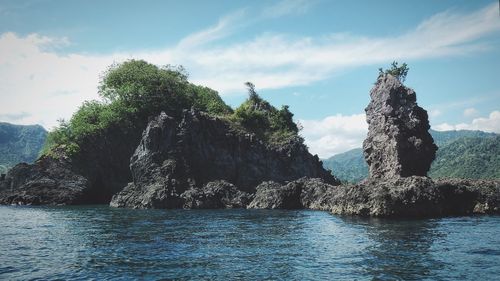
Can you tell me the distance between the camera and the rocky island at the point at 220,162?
168 feet

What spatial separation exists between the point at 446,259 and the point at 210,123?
6347 centimetres

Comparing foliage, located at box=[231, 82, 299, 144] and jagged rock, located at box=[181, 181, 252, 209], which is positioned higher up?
foliage, located at box=[231, 82, 299, 144]

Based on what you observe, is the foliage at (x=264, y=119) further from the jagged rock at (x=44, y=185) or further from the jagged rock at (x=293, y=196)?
the jagged rock at (x=44, y=185)

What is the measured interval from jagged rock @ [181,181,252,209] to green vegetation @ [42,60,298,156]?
2292 centimetres

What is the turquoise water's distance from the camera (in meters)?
21.2

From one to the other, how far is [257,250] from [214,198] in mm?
40293

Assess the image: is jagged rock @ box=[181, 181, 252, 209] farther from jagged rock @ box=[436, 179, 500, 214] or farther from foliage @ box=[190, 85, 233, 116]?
foliage @ box=[190, 85, 233, 116]

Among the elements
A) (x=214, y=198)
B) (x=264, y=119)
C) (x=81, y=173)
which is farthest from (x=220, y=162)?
(x=81, y=173)

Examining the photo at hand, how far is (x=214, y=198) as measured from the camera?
67.6 m

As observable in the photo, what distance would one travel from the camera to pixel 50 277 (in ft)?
67.1

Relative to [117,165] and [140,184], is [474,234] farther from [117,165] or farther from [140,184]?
[117,165]

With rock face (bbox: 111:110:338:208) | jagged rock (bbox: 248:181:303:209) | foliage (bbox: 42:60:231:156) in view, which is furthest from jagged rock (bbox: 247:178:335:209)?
foliage (bbox: 42:60:231:156)

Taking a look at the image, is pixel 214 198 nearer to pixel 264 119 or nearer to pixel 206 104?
pixel 264 119

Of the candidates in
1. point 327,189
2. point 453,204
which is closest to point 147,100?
point 327,189
